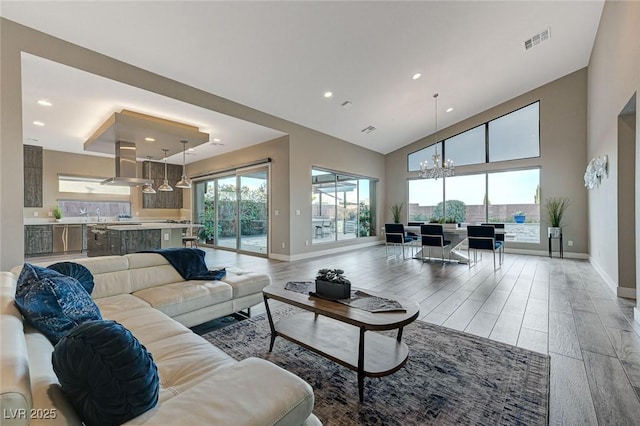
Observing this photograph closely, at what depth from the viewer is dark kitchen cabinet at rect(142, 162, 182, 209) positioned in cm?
916

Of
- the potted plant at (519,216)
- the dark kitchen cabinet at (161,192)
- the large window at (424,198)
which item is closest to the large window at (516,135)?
the potted plant at (519,216)

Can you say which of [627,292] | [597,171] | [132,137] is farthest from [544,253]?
[132,137]

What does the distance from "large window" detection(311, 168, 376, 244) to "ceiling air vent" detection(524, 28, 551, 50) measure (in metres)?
4.88

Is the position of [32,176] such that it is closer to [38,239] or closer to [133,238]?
[38,239]

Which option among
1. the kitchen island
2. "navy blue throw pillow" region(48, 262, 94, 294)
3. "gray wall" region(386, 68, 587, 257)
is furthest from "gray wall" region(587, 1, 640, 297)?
the kitchen island

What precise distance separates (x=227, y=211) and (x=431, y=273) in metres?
6.18

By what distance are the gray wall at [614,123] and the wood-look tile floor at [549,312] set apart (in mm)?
455

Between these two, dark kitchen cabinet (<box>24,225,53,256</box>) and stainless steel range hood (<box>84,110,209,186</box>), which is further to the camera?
dark kitchen cabinet (<box>24,225,53,256</box>)

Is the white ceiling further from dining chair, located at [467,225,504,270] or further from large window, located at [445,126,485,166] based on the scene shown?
dining chair, located at [467,225,504,270]

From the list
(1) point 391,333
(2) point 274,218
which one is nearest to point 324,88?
(2) point 274,218

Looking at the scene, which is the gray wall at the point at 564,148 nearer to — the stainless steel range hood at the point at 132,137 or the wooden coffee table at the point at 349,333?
the wooden coffee table at the point at 349,333

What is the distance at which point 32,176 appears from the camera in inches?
273

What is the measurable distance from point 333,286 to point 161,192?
919 cm

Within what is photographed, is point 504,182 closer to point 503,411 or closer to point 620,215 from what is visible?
point 620,215
